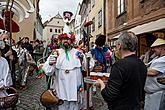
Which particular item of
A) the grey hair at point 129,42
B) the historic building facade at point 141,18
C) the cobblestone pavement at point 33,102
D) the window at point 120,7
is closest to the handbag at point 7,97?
the cobblestone pavement at point 33,102

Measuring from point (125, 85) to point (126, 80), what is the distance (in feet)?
0.18

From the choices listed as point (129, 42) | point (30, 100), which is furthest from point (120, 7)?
point (129, 42)

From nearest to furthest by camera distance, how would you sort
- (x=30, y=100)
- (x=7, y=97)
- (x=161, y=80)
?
(x=161, y=80) → (x=7, y=97) → (x=30, y=100)

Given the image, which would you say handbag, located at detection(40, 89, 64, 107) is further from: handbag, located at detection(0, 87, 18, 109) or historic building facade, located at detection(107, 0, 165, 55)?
historic building facade, located at detection(107, 0, 165, 55)

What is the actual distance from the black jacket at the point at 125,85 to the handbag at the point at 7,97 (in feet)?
7.46

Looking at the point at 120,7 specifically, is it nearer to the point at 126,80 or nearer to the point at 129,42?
the point at 129,42

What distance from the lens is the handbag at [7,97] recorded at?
502cm

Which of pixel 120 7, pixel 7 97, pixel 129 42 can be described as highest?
pixel 120 7

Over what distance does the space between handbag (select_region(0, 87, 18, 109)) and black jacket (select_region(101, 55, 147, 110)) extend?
89.5 inches

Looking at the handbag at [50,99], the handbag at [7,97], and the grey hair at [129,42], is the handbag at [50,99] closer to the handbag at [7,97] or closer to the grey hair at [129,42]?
the handbag at [7,97]

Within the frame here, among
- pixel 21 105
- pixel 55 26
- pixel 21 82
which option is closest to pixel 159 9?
pixel 21 82

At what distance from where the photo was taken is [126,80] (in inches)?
125

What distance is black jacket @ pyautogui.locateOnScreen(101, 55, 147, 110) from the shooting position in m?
3.17

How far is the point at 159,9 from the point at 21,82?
6.02m
